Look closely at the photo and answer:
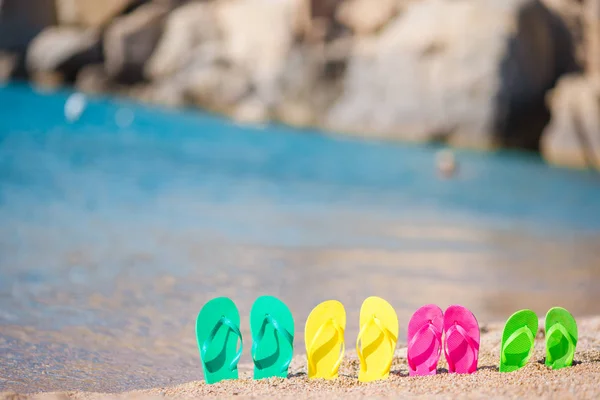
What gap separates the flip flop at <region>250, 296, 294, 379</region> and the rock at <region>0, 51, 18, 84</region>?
30459 mm

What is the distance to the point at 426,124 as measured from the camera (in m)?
20.9

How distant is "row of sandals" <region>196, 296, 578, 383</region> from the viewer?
2.95 metres

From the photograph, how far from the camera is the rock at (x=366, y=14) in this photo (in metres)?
24.4

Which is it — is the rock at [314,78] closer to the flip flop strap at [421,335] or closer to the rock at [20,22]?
the rock at [20,22]

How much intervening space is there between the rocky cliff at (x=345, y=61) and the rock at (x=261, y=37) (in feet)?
0.20

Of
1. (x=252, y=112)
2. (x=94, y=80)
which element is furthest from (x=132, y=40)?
(x=252, y=112)

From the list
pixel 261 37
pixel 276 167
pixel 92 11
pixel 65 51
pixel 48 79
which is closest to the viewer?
pixel 276 167

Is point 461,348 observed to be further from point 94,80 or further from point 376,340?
point 94,80

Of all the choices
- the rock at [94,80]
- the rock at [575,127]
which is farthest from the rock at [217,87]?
the rock at [575,127]

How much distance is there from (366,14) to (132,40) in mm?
10122

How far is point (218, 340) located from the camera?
296 cm

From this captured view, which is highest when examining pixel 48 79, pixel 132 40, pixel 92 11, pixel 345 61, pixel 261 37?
pixel 92 11

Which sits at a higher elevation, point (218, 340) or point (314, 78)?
point (314, 78)

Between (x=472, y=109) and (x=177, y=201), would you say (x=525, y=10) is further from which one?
(x=177, y=201)
